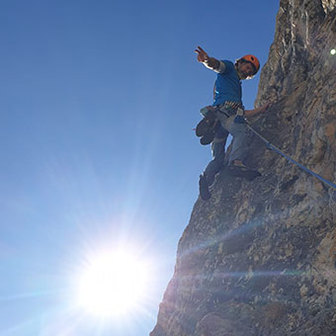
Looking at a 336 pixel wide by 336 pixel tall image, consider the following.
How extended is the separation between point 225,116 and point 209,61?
125 cm

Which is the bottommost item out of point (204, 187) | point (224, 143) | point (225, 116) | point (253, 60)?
point (204, 187)

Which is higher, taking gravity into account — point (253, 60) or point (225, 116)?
point (253, 60)

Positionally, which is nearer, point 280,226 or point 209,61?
point 280,226

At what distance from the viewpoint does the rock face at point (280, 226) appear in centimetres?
466

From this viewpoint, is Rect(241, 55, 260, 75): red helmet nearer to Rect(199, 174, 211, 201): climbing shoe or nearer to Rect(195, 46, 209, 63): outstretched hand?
Rect(195, 46, 209, 63): outstretched hand

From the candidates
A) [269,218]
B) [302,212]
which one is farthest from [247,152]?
[302,212]

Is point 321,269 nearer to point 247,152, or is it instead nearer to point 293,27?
point 247,152

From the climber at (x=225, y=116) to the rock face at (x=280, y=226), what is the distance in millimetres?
346

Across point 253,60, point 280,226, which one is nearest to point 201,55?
point 253,60

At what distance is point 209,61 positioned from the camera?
791cm

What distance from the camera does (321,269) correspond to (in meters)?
4.43

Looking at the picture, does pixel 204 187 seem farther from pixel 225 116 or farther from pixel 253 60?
pixel 253 60

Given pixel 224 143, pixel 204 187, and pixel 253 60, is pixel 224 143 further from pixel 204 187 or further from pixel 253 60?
pixel 253 60

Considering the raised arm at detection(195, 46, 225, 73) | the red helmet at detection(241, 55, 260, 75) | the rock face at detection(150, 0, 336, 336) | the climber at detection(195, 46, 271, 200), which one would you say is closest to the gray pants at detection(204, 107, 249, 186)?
the climber at detection(195, 46, 271, 200)
